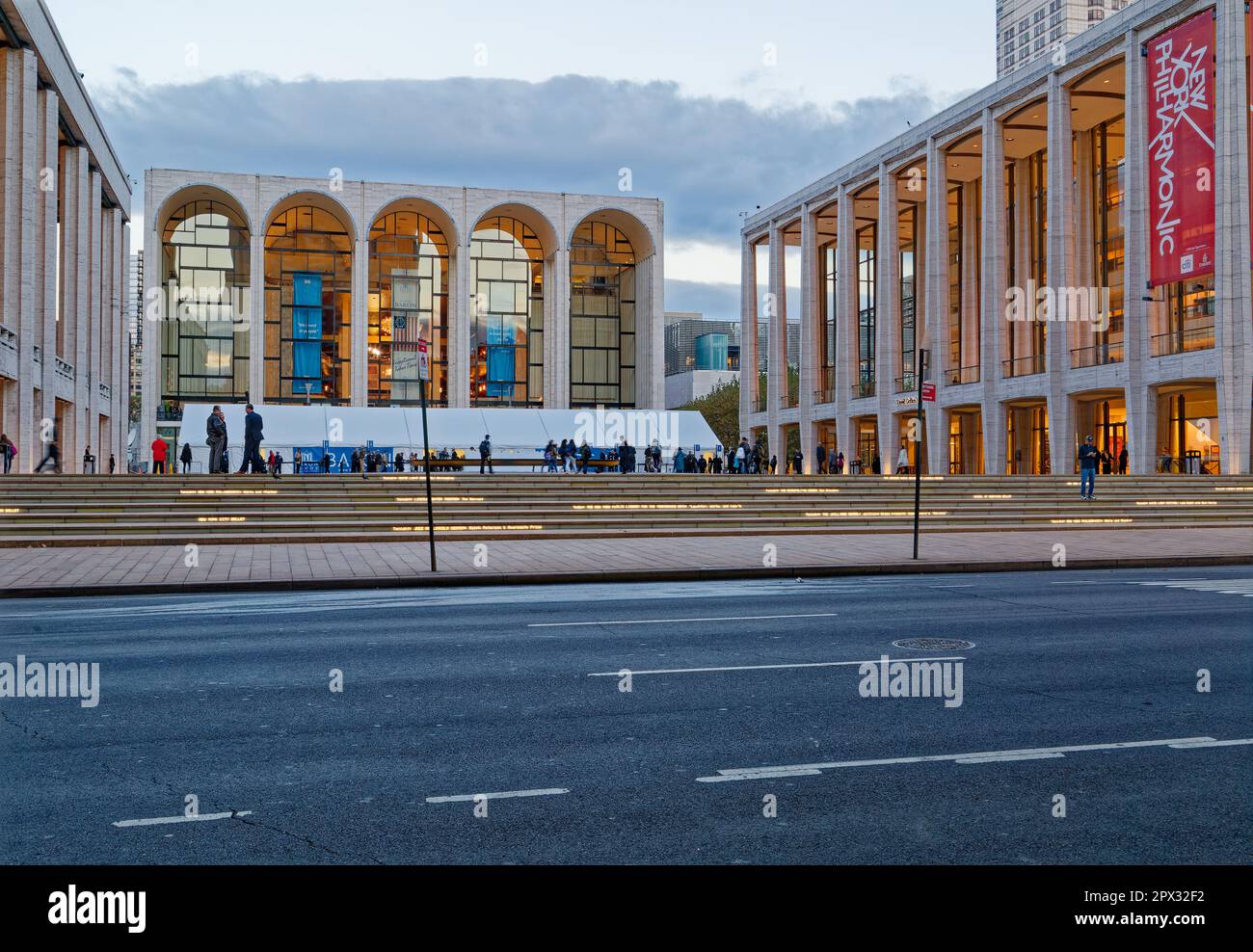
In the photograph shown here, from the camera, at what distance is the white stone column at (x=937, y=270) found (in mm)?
57594

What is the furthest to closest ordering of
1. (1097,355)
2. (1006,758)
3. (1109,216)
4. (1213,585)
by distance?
(1109,216) < (1097,355) < (1213,585) < (1006,758)

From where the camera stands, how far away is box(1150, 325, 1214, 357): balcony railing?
42250 mm

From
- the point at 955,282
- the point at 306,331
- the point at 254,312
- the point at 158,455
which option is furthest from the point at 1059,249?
the point at 306,331

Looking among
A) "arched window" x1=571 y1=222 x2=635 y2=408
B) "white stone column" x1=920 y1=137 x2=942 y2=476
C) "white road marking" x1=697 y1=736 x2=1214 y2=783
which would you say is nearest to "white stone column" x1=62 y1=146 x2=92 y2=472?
"arched window" x1=571 y1=222 x2=635 y2=408

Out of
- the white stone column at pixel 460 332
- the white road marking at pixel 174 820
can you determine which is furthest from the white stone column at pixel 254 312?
the white road marking at pixel 174 820

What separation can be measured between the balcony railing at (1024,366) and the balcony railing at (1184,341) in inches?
321

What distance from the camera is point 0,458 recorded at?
115ft

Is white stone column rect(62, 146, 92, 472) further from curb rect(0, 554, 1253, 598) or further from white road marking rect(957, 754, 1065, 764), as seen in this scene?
white road marking rect(957, 754, 1065, 764)

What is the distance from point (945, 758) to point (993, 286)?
2041 inches

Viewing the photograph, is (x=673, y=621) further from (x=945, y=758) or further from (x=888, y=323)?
(x=888, y=323)

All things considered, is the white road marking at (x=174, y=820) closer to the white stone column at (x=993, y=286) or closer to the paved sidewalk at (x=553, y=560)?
the paved sidewalk at (x=553, y=560)

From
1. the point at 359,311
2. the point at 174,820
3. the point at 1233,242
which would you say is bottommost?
the point at 174,820

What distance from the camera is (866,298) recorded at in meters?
72.9
